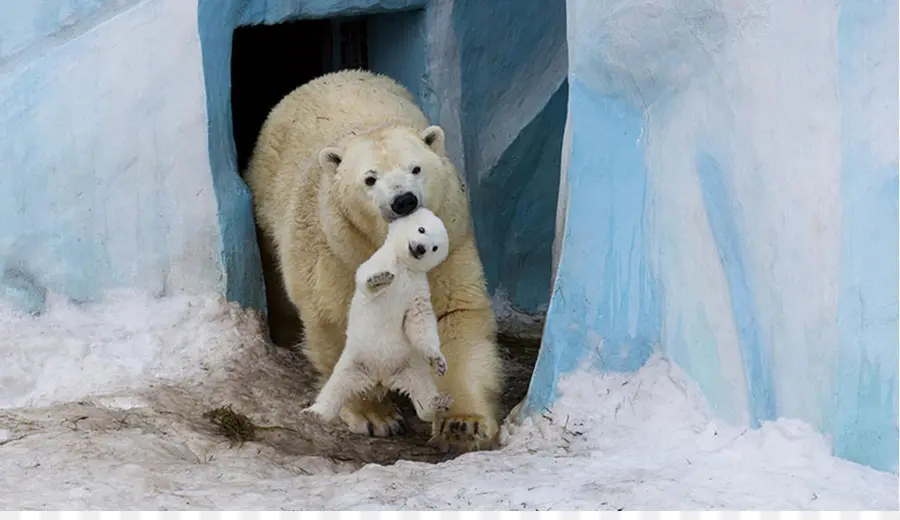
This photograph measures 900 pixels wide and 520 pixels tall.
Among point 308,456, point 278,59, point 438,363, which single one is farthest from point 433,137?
point 278,59

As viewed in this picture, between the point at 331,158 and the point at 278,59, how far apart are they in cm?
334

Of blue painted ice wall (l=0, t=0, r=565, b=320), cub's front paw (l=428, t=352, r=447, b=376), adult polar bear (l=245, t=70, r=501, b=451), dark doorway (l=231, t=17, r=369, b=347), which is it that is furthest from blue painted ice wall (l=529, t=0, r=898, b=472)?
dark doorway (l=231, t=17, r=369, b=347)

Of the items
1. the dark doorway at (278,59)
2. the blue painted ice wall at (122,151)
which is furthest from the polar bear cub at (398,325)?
the dark doorway at (278,59)

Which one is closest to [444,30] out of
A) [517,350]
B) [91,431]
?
[517,350]

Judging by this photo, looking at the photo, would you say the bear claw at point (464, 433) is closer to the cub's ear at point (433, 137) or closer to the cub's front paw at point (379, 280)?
the cub's front paw at point (379, 280)

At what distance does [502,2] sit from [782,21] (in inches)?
125

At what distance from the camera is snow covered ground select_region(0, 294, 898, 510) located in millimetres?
3377

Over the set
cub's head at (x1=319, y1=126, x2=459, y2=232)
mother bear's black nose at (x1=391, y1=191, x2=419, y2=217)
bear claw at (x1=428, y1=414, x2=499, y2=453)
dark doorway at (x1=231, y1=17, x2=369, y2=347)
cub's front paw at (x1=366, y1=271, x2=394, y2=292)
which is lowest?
bear claw at (x1=428, y1=414, x2=499, y2=453)

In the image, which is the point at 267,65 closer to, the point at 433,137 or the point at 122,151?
the point at 122,151

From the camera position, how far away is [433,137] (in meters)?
5.05

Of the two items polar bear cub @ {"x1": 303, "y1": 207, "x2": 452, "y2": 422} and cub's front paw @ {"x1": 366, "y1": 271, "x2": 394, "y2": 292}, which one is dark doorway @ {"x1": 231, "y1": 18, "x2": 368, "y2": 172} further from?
cub's front paw @ {"x1": 366, "y1": 271, "x2": 394, "y2": 292}

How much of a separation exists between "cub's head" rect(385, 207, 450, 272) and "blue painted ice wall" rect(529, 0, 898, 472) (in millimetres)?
589

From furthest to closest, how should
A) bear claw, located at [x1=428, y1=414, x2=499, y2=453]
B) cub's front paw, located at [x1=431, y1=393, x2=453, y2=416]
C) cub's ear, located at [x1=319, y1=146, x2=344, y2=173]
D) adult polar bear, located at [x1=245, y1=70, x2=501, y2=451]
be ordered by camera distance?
1. cub's ear, located at [x1=319, y1=146, x2=344, y2=173]
2. adult polar bear, located at [x1=245, y1=70, x2=501, y2=451]
3. bear claw, located at [x1=428, y1=414, x2=499, y2=453]
4. cub's front paw, located at [x1=431, y1=393, x2=453, y2=416]

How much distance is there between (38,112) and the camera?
541 cm
